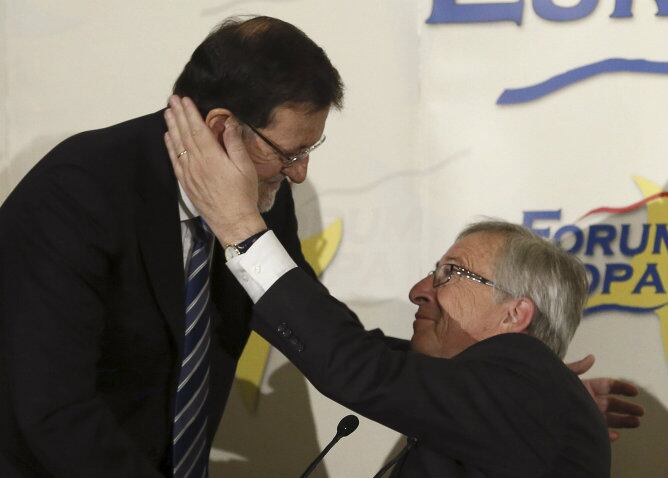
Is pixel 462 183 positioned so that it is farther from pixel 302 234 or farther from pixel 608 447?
pixel 608 447

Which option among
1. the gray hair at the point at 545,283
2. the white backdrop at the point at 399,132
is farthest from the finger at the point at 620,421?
the gray hair at the point at 545,283

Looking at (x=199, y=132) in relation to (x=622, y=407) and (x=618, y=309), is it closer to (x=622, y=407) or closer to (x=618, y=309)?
(x=622, y=407)

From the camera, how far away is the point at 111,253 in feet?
4.67

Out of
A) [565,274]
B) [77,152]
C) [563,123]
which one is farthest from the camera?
[563,123]

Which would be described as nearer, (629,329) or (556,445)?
(556,445)

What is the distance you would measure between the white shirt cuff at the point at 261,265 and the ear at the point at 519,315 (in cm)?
40

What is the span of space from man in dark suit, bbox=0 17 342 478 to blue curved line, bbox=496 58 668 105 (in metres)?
0.85

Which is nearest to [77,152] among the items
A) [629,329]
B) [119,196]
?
[119,196]

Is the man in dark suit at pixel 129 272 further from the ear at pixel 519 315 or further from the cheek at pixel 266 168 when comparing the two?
the ear at pixel 519 315

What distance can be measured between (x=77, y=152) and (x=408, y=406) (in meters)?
0.63

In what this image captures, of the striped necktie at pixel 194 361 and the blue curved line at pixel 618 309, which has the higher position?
the striped necktie at pixel 194 361

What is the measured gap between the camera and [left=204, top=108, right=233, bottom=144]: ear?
4.90 ft

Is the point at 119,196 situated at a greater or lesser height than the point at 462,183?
greater

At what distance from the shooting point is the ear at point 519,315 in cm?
157
